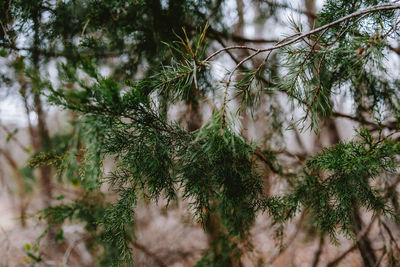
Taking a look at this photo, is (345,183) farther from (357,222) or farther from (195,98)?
(357,222)

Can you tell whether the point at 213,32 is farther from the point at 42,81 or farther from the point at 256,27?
the point at 42,81

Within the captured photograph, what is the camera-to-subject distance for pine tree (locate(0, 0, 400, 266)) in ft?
2.33

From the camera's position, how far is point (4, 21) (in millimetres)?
1271

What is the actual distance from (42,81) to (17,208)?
3.67m

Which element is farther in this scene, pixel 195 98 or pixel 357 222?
pixel 357 222

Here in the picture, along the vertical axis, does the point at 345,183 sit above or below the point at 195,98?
below

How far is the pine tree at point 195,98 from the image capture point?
71 cm

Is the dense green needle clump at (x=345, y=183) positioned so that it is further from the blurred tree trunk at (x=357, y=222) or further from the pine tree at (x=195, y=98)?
the blurred tree trunk at (x=357, y=222)

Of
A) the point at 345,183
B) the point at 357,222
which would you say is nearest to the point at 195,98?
the point at 345,183

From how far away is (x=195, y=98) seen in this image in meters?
1.02

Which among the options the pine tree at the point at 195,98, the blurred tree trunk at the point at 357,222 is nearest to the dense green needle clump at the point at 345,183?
the pine tree at the point at 195,98

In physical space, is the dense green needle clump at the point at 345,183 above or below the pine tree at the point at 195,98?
below

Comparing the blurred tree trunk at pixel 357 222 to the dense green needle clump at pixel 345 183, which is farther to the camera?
the blurred tree trunk at pixel 357 222

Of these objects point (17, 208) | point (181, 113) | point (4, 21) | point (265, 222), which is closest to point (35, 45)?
point (4, 21)
